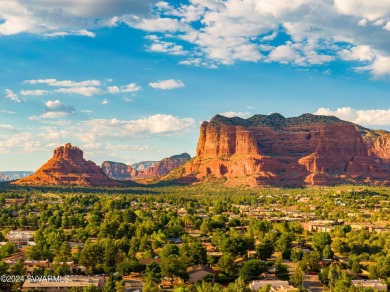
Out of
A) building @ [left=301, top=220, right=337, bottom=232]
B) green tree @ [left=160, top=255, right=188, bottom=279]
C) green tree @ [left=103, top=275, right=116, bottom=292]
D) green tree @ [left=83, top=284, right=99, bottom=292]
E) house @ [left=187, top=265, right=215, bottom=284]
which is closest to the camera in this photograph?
green tree @ [left=83, top=284, right=99, bottom=292]

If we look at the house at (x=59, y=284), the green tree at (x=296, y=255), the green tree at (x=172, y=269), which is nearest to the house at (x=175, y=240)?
the green tree at (x=296, y=255)

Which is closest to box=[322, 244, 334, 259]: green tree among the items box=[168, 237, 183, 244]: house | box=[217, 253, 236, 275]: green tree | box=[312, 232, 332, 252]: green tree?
box=[312, 232, 332, 252]: green tree

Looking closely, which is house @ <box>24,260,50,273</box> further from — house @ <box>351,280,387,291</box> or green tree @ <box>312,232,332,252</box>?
green tree @ <box>312,232,332,252</box>

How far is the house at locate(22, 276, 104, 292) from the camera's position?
64.5 meters

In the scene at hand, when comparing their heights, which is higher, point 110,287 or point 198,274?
point 110,287

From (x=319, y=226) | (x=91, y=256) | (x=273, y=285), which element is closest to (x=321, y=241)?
(x=273, y=285)

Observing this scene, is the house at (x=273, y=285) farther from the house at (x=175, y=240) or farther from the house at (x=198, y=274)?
the house at (x=175, y=240)

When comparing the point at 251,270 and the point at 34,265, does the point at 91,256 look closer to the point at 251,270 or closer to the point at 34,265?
the point at 34,265

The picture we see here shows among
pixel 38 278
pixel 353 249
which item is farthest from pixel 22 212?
pixel 353 249

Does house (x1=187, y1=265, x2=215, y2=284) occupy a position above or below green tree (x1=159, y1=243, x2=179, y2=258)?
below

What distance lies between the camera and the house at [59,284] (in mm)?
64475

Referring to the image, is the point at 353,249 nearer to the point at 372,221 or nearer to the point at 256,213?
the point at 372,221

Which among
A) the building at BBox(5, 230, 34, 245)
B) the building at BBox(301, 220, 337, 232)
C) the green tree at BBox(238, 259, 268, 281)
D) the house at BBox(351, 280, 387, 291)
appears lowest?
the house at BBox(351, 280, 387, 291)

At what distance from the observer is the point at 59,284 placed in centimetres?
6569
